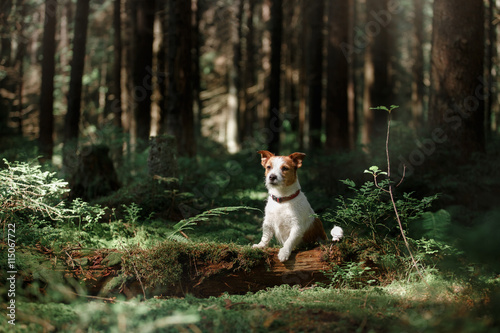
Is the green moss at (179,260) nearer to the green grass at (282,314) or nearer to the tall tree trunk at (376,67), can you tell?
the green grass at (282,314)

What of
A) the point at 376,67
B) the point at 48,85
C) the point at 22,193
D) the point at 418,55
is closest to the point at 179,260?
the point at 22,193

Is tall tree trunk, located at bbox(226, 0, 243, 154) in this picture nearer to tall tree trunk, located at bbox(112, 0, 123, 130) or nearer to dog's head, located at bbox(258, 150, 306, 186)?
tall tree trunk, located at bbox(112, 0, 123, 130)

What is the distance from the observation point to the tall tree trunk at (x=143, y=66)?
15.8 metres

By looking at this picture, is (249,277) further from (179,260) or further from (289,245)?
(179,260)

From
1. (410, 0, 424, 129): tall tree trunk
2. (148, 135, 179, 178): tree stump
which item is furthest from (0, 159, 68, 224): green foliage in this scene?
(410, 0, 424, 129): tall tree trunk

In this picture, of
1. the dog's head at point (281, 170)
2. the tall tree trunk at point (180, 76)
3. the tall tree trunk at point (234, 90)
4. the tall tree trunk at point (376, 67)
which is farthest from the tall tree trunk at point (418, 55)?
the dog's head at point (281, 170)

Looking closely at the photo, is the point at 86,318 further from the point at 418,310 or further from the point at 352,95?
the point at 352,95

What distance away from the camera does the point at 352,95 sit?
2364 cm

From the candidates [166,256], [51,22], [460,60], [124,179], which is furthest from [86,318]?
[51,22]

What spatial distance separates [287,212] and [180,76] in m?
8.57

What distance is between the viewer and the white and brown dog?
17.3 ft

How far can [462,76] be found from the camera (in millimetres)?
9195

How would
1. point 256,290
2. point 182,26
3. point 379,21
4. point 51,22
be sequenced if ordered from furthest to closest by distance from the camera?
point 379,21 → point 51,22 → point 182,26 → point 256,290

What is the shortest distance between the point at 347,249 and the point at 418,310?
1.33m
